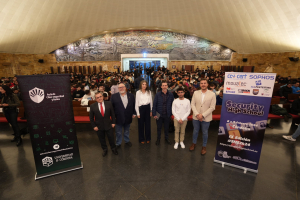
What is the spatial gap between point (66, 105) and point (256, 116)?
3.94m

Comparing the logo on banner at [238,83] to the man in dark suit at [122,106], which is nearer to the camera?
the logo on banner at [238,83]

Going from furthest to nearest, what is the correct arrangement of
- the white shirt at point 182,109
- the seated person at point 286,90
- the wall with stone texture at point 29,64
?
1. the wall with stone texture at point 29,64
2. the seated person at point 286,90
3. the white shirt at point 182,109

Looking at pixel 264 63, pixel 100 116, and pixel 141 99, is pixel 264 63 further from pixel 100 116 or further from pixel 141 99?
pixel 100 116

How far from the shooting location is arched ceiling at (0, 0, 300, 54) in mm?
16109

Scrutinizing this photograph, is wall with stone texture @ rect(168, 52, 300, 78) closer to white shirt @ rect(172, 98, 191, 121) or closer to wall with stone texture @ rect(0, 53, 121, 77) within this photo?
wall with stone texture @ rect(0, 53, 121, 77)

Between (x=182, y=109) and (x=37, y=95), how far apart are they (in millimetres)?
3271

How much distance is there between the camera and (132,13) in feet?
71.4

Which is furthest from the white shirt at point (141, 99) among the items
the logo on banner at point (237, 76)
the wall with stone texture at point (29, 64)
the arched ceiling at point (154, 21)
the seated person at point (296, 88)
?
the wall with stone texture at point (29, 64)

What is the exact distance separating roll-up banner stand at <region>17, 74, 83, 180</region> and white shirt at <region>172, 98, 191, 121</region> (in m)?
2.56

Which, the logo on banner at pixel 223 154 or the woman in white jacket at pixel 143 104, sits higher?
the woman in white jacket at pixel 143 104

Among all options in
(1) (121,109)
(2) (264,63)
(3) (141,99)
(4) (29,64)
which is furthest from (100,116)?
(4) (29,64)

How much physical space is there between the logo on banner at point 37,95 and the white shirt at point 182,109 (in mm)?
3001

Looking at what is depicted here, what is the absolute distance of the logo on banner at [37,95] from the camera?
2.62 meters

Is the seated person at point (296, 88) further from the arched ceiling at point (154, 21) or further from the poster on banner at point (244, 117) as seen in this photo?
the arched ceiling at point (154, 21)
